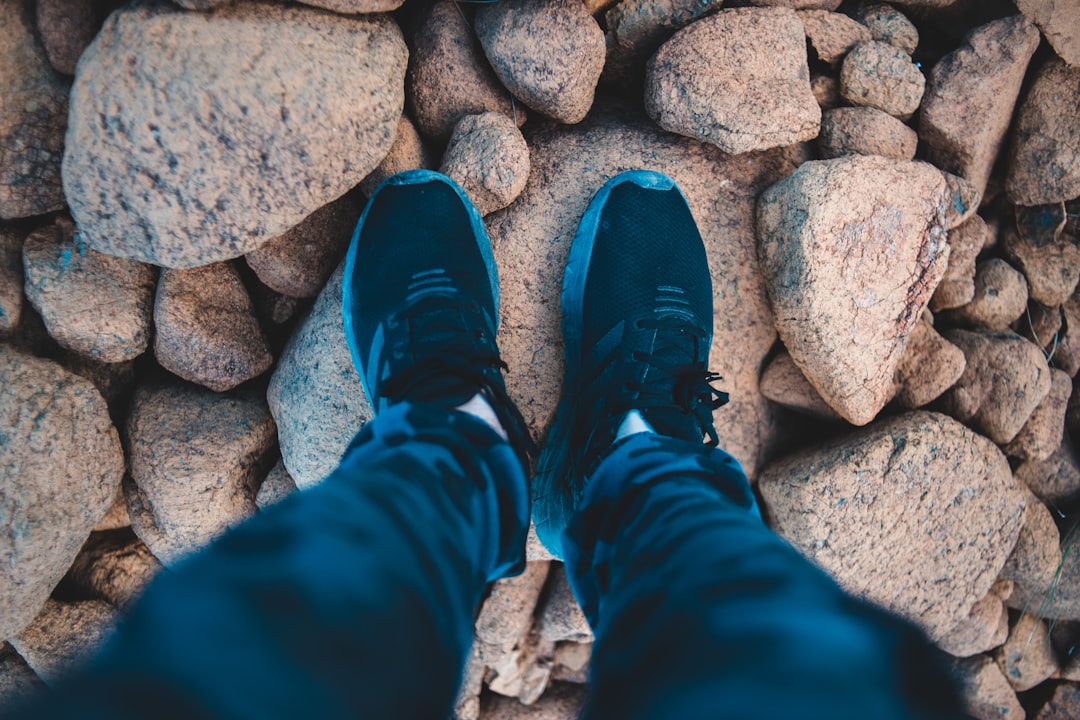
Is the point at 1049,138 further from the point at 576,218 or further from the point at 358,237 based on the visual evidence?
the point at 358,237

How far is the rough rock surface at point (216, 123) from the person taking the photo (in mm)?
1327

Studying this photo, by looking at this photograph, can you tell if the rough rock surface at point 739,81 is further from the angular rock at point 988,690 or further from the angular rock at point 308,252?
the angular rock at point 988,690

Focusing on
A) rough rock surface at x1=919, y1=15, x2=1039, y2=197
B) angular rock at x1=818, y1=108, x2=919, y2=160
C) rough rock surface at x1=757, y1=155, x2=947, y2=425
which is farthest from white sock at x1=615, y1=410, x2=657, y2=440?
rough rock surface at x1=919, y1=15, x2=1039, y2=197

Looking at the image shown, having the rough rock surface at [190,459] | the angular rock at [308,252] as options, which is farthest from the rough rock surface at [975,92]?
the rough rock surface at [190,459]

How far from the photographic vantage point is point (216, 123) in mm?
1352

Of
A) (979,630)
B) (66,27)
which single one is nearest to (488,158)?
(66,27)

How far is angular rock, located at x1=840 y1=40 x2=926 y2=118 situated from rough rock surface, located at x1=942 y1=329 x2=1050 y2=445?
26.8 inches

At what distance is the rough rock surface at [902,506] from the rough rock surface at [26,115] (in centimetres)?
194

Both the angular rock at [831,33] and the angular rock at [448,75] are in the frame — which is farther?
the angular rock at [831,33]

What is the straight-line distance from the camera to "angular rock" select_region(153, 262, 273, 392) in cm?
165

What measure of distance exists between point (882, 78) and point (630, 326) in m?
0.90

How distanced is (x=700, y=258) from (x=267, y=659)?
147cm

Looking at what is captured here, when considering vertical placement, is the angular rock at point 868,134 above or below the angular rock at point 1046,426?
above

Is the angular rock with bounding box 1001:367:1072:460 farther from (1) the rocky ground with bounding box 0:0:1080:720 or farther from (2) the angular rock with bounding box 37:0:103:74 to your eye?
(2) the angular rock with bounding box 37:0:103:74
